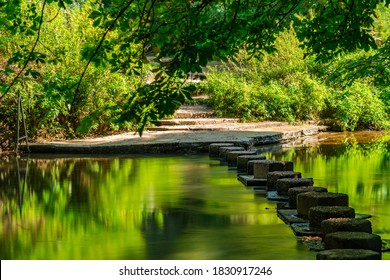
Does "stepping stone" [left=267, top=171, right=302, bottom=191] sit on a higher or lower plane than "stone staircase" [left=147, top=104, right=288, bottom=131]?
lower

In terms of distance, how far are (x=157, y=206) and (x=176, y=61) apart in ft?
18.5

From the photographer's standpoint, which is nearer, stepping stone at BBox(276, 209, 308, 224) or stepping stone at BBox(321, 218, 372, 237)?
stepping stone at BBox(321, 218, 372, 237)

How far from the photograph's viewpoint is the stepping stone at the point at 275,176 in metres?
13.3

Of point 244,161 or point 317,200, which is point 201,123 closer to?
point 244,161

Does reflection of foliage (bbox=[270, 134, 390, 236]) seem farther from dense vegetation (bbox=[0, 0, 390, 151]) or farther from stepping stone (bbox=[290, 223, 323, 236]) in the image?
dense vegetation (bbox=[0, 0, 390, 151])

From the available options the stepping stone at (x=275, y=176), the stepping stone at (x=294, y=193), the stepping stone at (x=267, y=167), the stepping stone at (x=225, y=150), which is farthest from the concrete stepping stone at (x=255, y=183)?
the stepping stone at (x=225, y=150)

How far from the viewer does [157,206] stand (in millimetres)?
12789

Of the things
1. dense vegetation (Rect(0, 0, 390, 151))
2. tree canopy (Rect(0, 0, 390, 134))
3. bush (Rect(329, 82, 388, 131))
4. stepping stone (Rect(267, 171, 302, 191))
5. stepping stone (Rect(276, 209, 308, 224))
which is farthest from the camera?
bush (Rect(329, 82, 388, 131))

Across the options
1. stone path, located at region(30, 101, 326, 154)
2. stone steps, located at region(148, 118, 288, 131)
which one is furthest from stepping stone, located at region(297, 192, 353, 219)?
stone steps, located at region(148, 118, 288, 131)

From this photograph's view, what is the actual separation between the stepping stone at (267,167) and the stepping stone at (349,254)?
691 centimetres

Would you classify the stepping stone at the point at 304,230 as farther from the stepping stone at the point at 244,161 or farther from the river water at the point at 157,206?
the stepping stone at the point at 244,161

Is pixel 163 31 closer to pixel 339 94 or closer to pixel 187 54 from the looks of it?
pixel 187 54

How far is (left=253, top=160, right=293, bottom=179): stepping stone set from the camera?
1440cm

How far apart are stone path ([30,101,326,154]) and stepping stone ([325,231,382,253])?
32.8 ft
